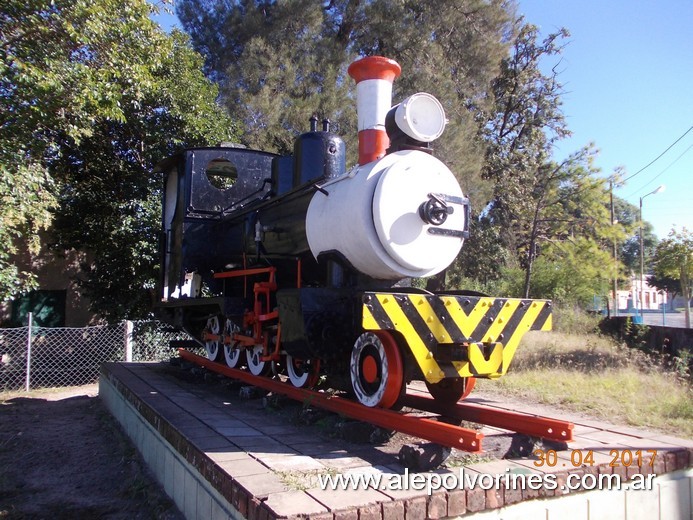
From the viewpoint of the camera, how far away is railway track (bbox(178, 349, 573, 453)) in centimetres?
302

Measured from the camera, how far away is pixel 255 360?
5.72 metres

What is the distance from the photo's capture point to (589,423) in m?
4.64

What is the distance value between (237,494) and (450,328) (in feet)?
5.85

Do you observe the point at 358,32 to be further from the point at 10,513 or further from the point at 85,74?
the point at 10,513

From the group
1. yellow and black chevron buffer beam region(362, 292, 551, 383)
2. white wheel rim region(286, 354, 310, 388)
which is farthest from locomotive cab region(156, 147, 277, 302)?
yellow and black chevron buffer beam region(362, 292, 551, 383)

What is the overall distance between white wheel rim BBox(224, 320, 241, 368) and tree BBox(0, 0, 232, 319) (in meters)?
3.91

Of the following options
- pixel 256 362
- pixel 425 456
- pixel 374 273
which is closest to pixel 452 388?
pixel 374 273

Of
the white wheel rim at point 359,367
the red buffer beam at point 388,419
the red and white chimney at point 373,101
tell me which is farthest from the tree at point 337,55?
the white wheel rim at point 359,367

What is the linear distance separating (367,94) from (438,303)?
2.06 metres

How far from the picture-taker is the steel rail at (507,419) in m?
3.38

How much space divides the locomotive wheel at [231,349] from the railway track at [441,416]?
1.12 metres

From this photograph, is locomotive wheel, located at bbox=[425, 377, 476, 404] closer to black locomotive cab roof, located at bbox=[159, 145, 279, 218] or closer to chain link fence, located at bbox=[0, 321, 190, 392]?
black locomotive cab roof, located at bbox=[159, 145, 279, 218]

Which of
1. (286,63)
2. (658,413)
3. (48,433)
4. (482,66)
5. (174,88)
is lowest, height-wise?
(48,433)

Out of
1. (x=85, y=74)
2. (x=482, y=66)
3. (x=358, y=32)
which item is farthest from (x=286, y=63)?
(x=85, y=74)
